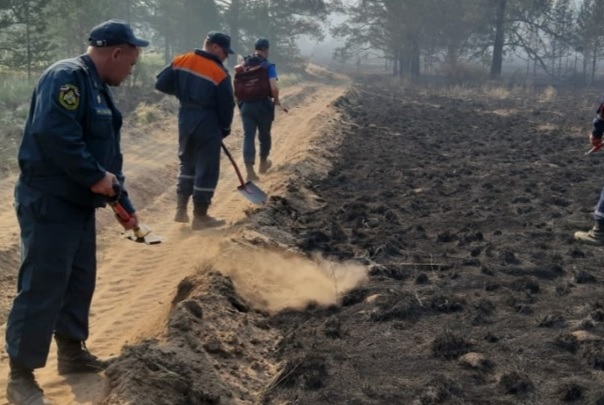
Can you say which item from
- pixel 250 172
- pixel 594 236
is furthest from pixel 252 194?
pixel 594 236

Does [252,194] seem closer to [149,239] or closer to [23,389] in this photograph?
[149,239]

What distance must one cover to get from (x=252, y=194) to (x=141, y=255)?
6.08 feet

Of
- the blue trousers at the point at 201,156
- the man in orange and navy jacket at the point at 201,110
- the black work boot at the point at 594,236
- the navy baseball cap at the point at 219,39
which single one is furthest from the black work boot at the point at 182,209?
the black work boot at the point at 594,236

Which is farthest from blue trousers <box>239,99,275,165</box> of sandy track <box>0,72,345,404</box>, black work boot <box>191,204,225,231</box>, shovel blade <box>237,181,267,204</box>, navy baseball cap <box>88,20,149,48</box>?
navy baseball cap <box>88,20,149,48</box>

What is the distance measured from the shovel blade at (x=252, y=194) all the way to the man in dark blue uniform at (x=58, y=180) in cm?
455

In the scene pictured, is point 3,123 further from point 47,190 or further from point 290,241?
point 47,190

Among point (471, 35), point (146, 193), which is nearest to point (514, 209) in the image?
point (146, 193)

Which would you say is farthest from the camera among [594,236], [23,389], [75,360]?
[594,236]

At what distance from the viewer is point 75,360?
180 inches

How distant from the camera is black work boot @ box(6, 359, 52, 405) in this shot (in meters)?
4.04

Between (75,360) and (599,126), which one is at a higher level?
(599,126)

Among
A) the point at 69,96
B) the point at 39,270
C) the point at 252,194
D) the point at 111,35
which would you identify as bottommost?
the point at 252,194

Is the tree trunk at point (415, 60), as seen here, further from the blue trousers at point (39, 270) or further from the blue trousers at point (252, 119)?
the blue trousers at point (39, 270)

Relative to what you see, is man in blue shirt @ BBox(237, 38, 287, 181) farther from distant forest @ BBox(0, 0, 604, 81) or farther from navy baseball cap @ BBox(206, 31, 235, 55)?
distant forest @ BBox(0, 0, 604, 81)
